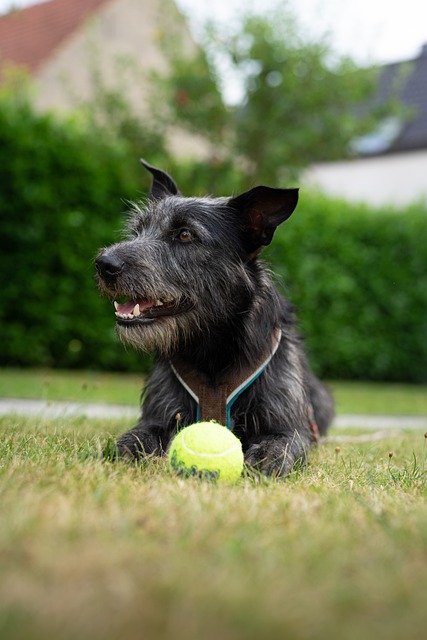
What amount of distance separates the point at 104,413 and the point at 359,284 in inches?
357

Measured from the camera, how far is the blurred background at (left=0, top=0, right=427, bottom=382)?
32.8 ft

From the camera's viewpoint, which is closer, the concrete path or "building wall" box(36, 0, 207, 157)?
the concrete path

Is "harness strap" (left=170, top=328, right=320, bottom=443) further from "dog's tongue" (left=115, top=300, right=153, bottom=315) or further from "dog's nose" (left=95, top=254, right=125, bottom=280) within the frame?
"dog's nose" (left=95, top=254, right=125, bottom=280)

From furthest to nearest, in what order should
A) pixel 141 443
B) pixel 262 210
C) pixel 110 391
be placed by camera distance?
pixel 110 391 → pixel 262 210 → pixel 141 443

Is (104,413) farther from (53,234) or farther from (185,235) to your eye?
(53,234)

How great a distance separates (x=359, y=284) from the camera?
14297 mm

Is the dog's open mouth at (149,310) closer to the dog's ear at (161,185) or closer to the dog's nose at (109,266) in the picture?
the dog's nose at (109,266)

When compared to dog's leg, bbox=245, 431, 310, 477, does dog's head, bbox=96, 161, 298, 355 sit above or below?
above

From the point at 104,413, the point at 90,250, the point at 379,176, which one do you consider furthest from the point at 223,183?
the point at 379,176

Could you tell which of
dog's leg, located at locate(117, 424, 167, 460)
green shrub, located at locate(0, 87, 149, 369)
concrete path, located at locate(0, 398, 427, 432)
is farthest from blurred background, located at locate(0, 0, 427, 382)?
dog's leg, located at locate(117, 424, 167, 460)

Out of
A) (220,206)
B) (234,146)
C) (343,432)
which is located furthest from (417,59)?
(220,206)

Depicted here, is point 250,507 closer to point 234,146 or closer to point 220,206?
point 220,206

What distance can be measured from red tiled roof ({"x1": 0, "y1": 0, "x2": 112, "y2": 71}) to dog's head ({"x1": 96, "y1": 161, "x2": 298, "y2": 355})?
17.3 m

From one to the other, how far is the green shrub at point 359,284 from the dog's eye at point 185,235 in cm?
880
